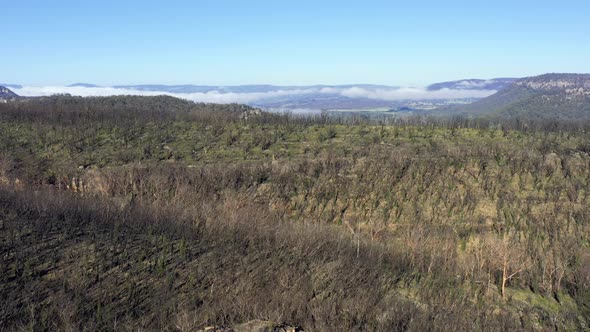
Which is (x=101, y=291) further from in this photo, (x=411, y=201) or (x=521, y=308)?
(x=411, y=201)

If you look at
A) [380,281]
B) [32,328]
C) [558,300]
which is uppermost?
[32,328]

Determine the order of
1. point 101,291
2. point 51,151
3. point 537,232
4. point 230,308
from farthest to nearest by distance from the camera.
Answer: point 51,151 < point 537,232 < point 101,291 < point 230,308

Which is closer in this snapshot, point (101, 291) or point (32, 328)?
point (32, 328)

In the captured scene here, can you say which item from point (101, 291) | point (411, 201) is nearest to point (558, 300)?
point (411, 201)

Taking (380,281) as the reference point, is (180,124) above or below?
above

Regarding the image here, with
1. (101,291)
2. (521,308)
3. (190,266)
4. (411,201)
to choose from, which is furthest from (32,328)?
(411,201)

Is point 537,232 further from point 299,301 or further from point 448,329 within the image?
point 299,301

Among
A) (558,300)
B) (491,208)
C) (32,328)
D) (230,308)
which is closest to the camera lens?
(32,328)
